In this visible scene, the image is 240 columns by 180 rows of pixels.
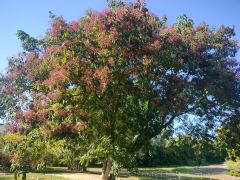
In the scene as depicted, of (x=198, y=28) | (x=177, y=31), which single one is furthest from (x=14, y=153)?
(x=198, y=28)

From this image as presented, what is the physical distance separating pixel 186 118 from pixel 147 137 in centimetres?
282

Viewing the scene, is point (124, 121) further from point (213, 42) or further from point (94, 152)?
point (213, 42)

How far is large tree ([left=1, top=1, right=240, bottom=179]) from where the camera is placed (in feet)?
42.0

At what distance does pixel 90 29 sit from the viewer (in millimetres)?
13484

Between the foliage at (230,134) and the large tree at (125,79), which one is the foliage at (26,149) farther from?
the foliage at (230,134)

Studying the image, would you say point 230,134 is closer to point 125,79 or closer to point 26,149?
point 125,79

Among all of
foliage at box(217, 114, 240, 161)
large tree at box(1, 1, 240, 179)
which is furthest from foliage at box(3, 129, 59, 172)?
foliage at box(217, 114, 240, 161)

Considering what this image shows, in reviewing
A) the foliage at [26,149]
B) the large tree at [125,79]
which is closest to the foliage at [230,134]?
the large tree at [125,79]

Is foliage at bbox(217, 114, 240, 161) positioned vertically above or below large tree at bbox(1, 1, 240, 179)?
below

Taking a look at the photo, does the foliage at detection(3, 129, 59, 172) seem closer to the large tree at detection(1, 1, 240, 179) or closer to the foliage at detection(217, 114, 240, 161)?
the large tree at detection(1, 1, 240, 179)

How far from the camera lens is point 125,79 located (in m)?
13.2

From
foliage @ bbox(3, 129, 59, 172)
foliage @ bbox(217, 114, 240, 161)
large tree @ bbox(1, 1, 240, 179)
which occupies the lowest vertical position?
foliage @ bbox(3, 129, 59, 172)

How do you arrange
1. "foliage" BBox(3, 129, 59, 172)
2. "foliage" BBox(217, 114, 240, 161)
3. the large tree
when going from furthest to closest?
"foliage" BBox(217, 114, 240, 161)
"foliage" BBox(3, 129, 59, 172)
the large tree

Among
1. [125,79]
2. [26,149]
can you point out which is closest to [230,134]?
[125,79]
